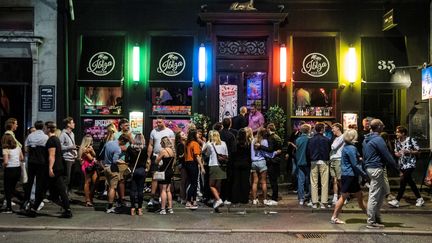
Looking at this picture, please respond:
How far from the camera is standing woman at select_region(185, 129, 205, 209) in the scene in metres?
11.0

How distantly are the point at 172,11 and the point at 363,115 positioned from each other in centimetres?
659

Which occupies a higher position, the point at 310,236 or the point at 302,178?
the point at 302,178

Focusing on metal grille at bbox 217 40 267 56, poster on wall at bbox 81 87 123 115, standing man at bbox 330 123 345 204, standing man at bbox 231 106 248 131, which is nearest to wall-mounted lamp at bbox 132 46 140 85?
poster on wall at bbox 81 87 123 115

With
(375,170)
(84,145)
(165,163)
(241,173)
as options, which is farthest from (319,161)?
(84,145)

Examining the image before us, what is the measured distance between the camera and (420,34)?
14648 millimetres

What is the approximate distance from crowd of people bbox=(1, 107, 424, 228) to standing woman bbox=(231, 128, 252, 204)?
0.02 metres

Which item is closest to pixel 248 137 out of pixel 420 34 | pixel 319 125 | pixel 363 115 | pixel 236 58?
pixel 319 125

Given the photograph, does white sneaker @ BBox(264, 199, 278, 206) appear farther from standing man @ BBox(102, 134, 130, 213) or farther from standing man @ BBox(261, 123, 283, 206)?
standing man @ BBox(102, 134, 130, 213)

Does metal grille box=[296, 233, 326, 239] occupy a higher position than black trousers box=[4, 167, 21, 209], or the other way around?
black trousers box=[4, 167, 21, 209]

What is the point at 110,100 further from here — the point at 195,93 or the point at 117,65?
the point at 195,93

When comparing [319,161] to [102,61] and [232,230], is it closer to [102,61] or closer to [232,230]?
[232,230]

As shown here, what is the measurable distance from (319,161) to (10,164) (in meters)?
6.83

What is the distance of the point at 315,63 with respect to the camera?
574 inches

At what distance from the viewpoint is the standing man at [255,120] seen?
14023 mm
